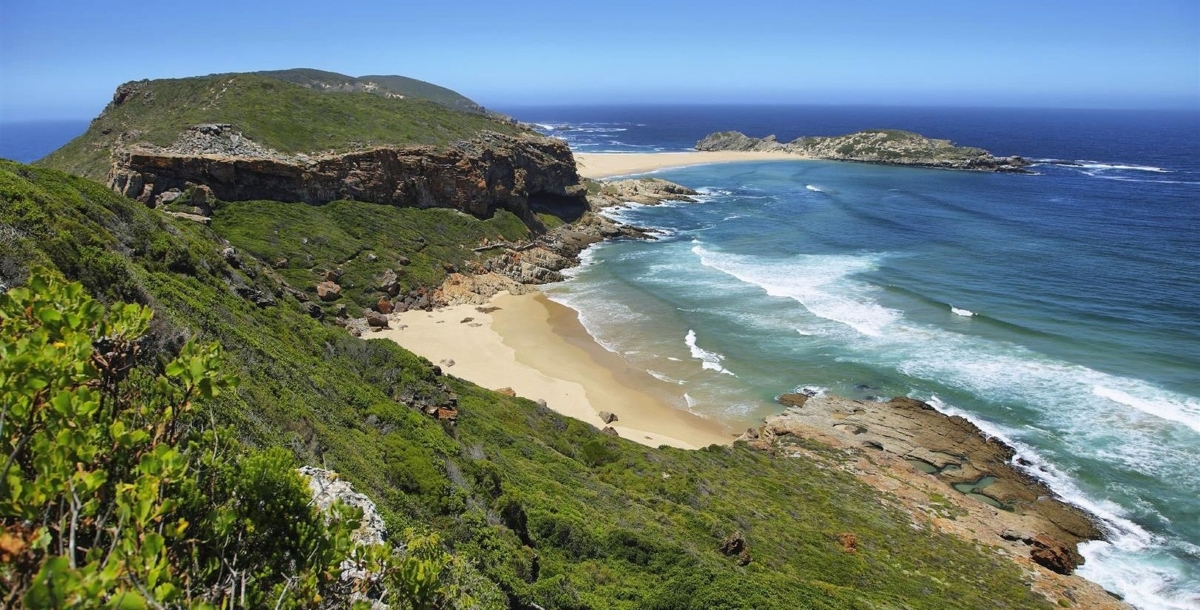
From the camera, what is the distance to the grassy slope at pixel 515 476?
472 inches

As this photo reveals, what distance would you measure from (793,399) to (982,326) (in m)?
15.2

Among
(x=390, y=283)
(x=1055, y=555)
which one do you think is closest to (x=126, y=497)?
(x=1055, y=555)

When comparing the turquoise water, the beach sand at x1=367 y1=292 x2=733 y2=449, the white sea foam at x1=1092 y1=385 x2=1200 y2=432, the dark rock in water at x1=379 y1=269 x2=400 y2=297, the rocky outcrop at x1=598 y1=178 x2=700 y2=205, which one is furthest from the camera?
the rocky outcrop at x1=598 y1=178 x2=700 y2=205

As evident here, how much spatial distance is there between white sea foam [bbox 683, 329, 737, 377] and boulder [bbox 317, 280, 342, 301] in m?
20.3

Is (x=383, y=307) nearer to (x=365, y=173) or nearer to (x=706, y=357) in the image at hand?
(x=365, y=173)

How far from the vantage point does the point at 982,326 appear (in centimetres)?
3744

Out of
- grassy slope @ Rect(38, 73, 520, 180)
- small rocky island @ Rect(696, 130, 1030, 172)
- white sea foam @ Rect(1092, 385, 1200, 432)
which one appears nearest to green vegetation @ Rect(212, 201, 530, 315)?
grassy slope @ Rect(38, 73, 520, 180)

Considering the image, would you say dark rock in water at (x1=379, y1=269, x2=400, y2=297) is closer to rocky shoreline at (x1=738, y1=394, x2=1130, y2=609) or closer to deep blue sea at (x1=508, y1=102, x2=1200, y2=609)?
deep blue sea at (x1=508, y1=102, x2=1200, y2=609)

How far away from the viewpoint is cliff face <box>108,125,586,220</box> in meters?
37.7

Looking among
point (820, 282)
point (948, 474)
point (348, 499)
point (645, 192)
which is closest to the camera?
point (348, 499)

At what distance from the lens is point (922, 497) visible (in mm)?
23828

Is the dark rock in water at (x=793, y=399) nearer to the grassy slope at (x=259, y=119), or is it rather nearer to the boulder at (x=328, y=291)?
the boulder at (x=328, y=291)

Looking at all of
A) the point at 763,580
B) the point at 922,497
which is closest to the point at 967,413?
the point at 922,497

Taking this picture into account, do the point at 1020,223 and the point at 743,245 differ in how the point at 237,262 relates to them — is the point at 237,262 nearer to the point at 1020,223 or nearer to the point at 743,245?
the point at 743,245
